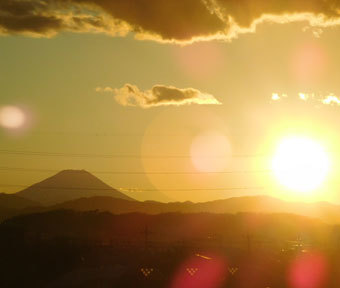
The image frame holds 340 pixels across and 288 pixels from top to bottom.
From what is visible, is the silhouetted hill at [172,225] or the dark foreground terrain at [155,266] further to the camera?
the silhouetted hill at [172,225]

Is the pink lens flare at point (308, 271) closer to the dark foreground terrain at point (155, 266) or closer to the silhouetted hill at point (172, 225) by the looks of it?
the dark foreground terrain at point (155, 266)

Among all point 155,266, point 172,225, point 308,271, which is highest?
point 172,225

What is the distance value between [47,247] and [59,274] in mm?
7893

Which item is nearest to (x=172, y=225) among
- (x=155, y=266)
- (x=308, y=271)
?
(x=308, y=271)

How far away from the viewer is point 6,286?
28.4 metres

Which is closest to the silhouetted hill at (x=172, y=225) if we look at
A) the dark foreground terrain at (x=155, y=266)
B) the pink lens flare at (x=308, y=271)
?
the dark foreground terrain at (x=155, y=266)

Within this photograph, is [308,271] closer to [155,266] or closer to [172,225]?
[155,266]

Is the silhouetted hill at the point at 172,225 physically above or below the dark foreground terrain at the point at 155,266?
above

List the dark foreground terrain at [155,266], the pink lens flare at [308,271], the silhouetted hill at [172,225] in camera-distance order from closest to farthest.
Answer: the dark foreground terrain at [155,266] → the pink lens flare at [308,271] → the silhouetted hill at [172,225]

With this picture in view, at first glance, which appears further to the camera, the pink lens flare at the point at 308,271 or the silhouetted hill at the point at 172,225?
the silhouetted hill at the point at 172,225

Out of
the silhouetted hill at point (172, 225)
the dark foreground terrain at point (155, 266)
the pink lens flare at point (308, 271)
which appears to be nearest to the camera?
the dark foreground terrain at point (155, 266)

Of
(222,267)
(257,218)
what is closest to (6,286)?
(222,267)

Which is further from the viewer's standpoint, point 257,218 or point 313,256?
point 257,218

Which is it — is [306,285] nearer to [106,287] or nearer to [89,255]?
[106,287]
